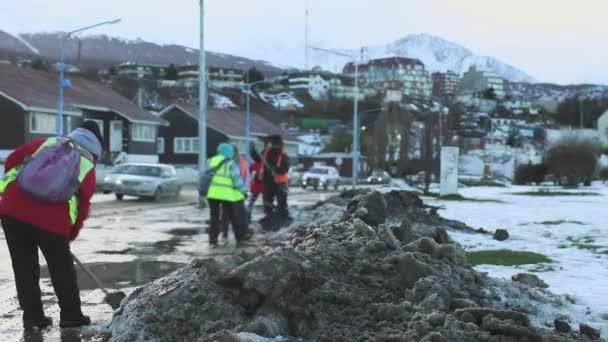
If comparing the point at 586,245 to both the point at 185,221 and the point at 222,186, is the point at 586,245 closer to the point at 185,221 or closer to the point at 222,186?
the point at 222,186

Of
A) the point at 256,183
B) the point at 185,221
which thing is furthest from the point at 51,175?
the point at 185,221

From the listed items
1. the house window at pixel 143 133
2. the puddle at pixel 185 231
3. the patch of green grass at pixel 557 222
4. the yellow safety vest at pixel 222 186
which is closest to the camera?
the yellow safety vest at pixel 222 186

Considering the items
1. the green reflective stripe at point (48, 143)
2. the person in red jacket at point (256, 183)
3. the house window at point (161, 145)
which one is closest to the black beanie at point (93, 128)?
the green reflective stripe at point (48, 143)

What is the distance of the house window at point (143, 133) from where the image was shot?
6106 cm

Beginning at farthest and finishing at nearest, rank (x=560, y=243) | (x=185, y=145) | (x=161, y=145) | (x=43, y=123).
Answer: (x=161, y=145) < (x=185, y=145) < (x=43, y=123) < (x=560, y=243)

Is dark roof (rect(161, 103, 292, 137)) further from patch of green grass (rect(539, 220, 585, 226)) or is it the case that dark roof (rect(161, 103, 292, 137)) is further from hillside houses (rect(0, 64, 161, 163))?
patch of green grass (rect(539, 220, 585, 226))

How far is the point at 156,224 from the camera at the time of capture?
672 inches

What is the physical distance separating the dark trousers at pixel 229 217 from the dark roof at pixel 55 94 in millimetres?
37081

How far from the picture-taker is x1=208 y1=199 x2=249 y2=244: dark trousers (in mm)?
13094

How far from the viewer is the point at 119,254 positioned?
11336 millimetres

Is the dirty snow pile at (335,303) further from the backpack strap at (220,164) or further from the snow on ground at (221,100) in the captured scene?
the snow on ground at (221,100)

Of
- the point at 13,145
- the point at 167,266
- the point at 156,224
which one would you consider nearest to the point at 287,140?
the point at 13,145

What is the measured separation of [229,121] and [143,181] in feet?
163

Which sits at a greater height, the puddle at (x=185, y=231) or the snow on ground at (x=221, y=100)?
the snow on ground at (x=221, y=100)
